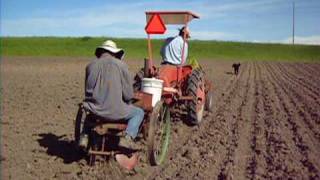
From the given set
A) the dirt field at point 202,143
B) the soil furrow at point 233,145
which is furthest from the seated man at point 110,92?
the soil furrow at point 233,145

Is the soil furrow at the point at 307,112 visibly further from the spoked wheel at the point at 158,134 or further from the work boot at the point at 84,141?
the work boot at the point at 84,141

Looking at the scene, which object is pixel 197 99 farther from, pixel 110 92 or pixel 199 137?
pixel 110 92

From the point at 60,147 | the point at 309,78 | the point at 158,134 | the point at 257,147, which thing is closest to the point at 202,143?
the point at 257,147

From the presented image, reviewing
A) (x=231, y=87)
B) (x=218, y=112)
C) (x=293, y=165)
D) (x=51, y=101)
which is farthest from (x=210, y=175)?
(x=231, y=87)

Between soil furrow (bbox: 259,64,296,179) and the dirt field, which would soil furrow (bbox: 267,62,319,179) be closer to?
the dirt field

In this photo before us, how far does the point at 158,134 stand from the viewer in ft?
24.5

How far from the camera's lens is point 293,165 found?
23.5 ft

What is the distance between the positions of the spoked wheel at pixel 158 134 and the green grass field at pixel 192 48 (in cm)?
4151

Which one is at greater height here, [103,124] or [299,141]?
[103,124]

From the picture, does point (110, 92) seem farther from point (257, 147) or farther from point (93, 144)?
point (257, 147)

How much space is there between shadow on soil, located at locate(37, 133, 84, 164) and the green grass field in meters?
40.2

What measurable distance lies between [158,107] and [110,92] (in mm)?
693

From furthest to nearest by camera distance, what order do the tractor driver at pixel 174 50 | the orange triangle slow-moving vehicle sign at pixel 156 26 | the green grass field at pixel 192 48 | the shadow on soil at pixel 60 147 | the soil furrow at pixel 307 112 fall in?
the green grass field at pixel 192 48
the tractor driver at pixel 174 50
the soil furrow at pixel 307 112
the orange triangle slow-moving vehicle sign at pixel 156 26
the shadow on soil at pixel 60 147

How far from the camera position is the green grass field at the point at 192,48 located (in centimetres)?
5166
